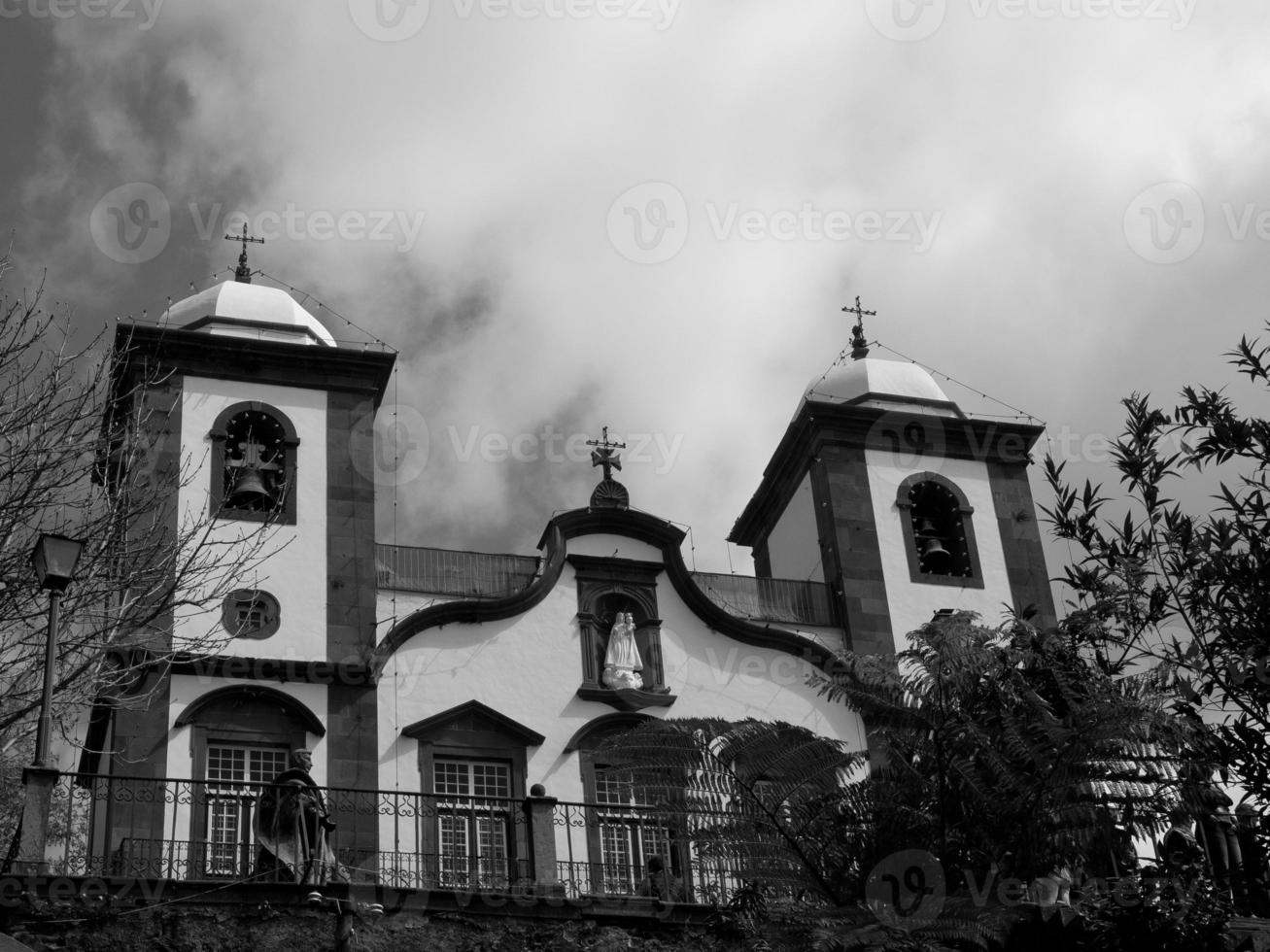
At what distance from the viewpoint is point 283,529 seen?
2322 centimetres

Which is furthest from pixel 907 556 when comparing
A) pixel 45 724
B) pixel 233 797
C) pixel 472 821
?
pixel 45 724

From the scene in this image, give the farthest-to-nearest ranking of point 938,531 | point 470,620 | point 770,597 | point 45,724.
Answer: point 938,531
point 770,597
point 470,620
point 45,724

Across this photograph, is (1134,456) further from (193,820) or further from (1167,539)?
(193,820)

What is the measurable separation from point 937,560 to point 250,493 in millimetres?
9509

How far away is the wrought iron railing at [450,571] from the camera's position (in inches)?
922

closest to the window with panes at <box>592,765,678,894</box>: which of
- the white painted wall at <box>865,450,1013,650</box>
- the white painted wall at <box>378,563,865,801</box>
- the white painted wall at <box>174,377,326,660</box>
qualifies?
the white painted wall at <box>378,563,865,801</box>

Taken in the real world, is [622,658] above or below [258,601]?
below

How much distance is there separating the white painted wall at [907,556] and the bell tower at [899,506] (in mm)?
19

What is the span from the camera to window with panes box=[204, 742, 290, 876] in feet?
60.4

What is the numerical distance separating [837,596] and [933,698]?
8944 mm

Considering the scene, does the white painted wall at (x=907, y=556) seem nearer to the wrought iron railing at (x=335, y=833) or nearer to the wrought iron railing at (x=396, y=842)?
the wrought iron railing at (x=396, y=842)

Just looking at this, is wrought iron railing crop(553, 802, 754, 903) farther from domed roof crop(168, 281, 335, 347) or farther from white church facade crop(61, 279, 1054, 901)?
domed roof crop(168, 281, 335, 347)

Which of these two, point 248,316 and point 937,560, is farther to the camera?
point 937,560

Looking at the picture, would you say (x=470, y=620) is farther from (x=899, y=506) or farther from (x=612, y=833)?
(x=899, y=506)
